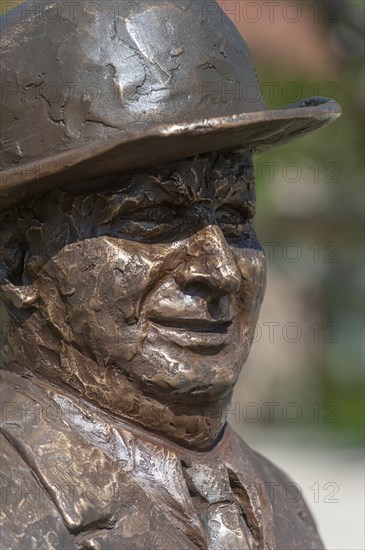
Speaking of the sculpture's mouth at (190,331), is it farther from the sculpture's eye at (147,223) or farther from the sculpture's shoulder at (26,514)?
the sculpture's shoulder at (26,514)

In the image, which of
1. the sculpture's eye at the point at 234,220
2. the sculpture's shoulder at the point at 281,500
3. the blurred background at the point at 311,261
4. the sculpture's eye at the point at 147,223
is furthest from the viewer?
the blurred background at the point at 311,261

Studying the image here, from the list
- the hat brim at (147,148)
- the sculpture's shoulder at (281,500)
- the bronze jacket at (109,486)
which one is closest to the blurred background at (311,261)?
the sculpture's shoulder at (281,500)

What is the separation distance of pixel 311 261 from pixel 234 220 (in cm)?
785

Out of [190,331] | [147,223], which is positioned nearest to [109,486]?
[190,331]

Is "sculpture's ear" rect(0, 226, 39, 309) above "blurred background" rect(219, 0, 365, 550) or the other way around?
the other way around

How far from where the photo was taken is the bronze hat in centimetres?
243

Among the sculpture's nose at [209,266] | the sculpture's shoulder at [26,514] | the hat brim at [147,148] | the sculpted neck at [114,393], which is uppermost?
the hat brim at [147,148]

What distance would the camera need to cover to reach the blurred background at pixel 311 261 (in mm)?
8062

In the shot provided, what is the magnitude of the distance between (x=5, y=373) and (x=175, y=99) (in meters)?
0.88

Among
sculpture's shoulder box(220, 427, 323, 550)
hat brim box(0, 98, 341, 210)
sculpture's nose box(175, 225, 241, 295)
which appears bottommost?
sculpture's shoulder box(220, 427, 323, 550)

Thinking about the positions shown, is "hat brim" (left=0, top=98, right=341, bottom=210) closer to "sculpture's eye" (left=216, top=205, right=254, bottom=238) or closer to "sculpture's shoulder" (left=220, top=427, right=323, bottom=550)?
"sculpture's eye" (left=216, top=205, right=254, bottom=238)

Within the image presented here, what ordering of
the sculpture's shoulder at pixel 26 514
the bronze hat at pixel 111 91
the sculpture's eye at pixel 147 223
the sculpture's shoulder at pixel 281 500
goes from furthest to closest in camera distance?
the sculpture's shoulder at pixel 281 500, the sculpture's eye at pixel 147 223, the bronze hat at pixel 111 91, the sculpture's shoulder at pixel 26 514

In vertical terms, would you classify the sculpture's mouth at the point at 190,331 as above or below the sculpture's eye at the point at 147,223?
below

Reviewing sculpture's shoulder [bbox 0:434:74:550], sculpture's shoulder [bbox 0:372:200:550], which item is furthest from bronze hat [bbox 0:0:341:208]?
sculpture's shoulder [bbox 0:434:74:550]
